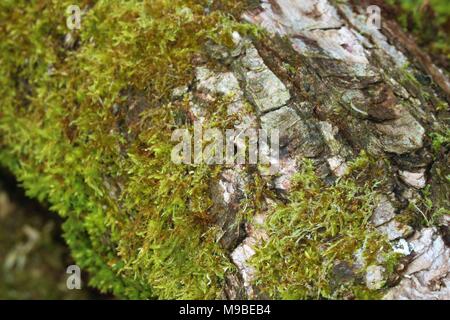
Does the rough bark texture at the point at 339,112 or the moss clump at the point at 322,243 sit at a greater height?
the rough bark texture at the point at 339,112

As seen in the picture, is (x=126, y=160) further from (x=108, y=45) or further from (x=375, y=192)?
(x=375, y=192)

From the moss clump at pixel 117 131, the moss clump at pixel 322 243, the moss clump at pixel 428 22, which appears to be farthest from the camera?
the moss clump at pixel 428 22

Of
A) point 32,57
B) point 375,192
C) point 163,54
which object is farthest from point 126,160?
point 375,192

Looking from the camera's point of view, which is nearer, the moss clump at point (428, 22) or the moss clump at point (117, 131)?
the moss clump at point (117, 131)

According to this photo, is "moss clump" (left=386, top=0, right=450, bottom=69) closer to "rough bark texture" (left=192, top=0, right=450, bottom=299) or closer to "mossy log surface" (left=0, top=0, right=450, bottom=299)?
"mossy log surface" (left=0, top=0, right=450, bottom=299)

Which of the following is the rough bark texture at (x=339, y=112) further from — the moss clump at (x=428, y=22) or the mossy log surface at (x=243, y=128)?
the moss clump at (x=428, y=22)

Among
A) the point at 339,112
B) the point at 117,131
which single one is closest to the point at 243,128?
the point at 339,112

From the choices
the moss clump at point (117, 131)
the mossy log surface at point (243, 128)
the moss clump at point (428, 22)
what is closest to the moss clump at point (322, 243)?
the mossy log surface at point (243, 128)
